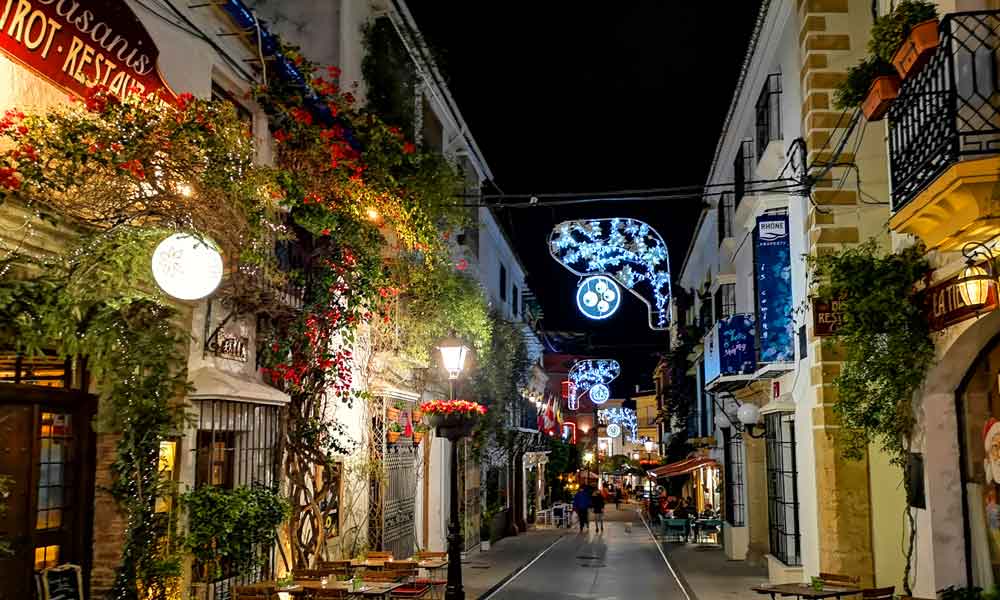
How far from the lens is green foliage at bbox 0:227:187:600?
24.8 feet

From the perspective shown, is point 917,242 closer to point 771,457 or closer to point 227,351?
point 227,351

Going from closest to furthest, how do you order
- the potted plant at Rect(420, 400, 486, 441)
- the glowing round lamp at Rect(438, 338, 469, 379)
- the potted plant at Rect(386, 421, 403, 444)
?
the potted plant at Rect(420, 400, 486, 441) < the glowing round lamp at Rect(438, 338, 469, 379) < the potted plant at Rect(386, 421, 403, 444)

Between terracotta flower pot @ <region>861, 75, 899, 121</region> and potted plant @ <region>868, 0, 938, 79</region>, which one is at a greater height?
potted plant @ <region>868, 0, 938, 79</region>

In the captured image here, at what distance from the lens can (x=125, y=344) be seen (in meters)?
8.88

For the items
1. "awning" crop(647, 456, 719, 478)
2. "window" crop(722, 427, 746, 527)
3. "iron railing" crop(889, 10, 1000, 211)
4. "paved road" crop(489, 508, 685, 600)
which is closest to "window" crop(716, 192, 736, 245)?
"window" crop(722, 427, 746, 527)

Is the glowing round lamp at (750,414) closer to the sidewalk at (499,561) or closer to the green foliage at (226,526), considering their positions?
the sidewalk at (499,561)

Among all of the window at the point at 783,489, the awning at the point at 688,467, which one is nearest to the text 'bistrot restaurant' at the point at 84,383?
the window at the point at 783,489

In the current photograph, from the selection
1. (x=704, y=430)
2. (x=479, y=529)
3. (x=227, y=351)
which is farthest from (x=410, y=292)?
(x=704, y=430)

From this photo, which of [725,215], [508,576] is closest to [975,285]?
[508,576]

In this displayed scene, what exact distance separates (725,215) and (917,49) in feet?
53.9

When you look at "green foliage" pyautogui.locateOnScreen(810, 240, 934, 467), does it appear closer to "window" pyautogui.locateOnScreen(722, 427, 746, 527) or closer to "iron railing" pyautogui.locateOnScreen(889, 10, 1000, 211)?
"iron railing" pyautogui.locateOnScreen(889, 10, 1000, 211)

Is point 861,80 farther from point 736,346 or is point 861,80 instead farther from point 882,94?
point 736,346

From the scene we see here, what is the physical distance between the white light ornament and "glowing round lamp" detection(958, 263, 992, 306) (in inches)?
260

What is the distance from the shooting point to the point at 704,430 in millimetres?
30781
